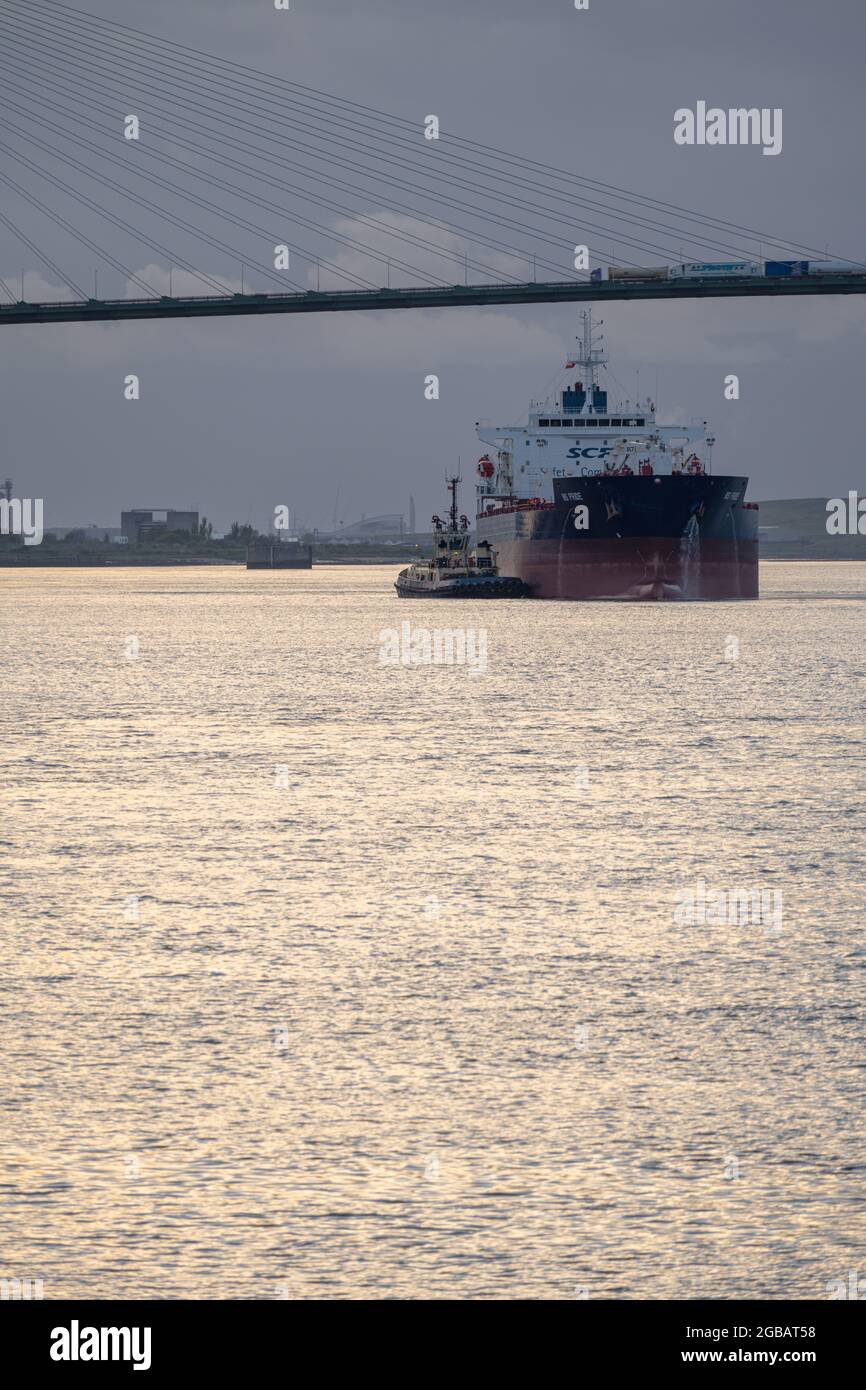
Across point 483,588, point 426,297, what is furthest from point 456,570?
point 426,297

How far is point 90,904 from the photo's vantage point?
1242 cm

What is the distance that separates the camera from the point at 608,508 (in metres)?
76.4

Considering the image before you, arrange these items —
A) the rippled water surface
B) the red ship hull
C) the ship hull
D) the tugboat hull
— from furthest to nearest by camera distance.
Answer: the tugboat hull
the red ship hull
the ship hull
the rippled water surface

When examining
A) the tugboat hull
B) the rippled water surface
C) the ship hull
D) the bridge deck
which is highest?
the bridge deck

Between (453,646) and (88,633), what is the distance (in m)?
17.4

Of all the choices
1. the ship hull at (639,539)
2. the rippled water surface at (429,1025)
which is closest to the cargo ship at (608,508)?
the ship hull at (639,539)

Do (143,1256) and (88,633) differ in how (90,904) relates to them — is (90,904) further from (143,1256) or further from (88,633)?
(88,633)

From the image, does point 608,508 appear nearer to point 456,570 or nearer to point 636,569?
point 636,569

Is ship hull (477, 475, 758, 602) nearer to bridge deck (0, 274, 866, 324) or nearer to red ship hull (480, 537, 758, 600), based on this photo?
red ship hull (480, 537, 758, 600)

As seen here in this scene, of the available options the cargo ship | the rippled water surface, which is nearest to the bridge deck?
the cargo ship

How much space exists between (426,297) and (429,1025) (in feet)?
266

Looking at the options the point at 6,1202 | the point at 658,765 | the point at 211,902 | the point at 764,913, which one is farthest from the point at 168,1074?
the point at 658,765

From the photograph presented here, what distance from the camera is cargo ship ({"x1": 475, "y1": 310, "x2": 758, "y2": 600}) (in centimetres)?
7675

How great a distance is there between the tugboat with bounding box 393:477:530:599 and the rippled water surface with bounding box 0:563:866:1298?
69.5 metres
